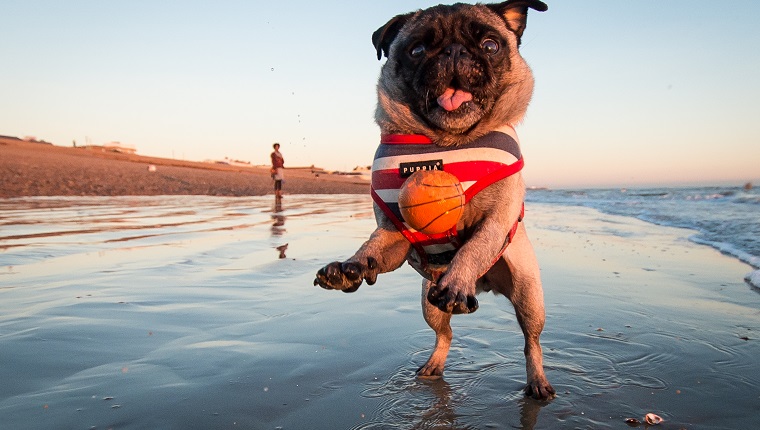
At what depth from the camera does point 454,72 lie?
322 centimetres

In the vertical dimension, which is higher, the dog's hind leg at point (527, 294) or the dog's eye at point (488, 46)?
the dog's eye at point (488, 46)

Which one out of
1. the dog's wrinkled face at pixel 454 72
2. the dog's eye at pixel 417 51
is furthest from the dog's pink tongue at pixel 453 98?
the dog's eye at pixel 417 51

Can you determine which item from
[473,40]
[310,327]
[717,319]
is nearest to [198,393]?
[310,327]

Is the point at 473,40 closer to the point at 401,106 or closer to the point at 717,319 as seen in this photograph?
the point at 401,106

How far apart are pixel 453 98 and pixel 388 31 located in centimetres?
80

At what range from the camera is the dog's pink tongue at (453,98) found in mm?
3236

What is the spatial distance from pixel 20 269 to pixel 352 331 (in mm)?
3975

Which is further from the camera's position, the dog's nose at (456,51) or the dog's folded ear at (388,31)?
the dog's folded ear at (388,31)

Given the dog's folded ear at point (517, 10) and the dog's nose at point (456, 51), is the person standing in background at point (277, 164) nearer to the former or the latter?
the dog's folded ear at point (517, 10)

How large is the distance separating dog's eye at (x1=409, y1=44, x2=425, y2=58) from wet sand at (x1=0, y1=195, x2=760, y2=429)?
1932mm

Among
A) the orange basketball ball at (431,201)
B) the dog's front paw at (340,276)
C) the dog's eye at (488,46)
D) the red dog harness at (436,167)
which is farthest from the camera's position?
the dog's eye at (488,46)

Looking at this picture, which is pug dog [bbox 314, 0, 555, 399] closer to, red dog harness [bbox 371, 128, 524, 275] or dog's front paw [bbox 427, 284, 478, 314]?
red dog harness [bbox 371, 128, 524, 275]

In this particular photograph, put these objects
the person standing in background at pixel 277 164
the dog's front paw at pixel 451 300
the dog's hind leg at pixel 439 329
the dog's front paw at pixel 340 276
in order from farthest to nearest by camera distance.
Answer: the person standing in background at pixel 277 164 < the dog's hind leg at pixel 439 329 < the dog's front paw at pixel 340 276 < the dog's front paw at pixel 451 300

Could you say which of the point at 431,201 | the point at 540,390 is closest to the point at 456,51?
the point at 431,201
